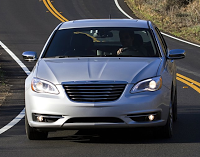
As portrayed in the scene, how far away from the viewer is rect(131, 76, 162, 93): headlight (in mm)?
8305

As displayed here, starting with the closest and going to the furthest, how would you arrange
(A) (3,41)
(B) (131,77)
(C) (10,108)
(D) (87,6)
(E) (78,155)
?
(E) (78,155), (B) (131,77), (C) (10,108), (A) (3,41), (D) (87,6)

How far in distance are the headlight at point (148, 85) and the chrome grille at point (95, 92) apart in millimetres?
185

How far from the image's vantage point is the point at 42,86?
335 inches

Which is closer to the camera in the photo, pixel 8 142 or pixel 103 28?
pixel 8 142

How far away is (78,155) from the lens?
7.82 meters

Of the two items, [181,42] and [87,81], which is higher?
[87,81]

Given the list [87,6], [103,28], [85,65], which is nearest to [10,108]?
[103,28]

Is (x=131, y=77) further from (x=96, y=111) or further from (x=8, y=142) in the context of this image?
(x=8, y=142)

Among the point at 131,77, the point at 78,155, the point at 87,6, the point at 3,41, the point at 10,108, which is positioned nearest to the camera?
the point at 78,155

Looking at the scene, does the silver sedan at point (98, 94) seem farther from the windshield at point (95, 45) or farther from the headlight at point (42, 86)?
the windshield at point (95, 45)

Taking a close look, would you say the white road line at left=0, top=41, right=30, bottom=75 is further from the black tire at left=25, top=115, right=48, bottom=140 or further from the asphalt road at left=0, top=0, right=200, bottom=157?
the black tire at left=25, top=115, right=48, bottom=140

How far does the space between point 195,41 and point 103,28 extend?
633 inches

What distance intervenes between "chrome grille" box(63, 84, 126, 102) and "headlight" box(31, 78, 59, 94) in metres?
0.23

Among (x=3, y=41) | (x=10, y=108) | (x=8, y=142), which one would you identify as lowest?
(x=3, y=41)
